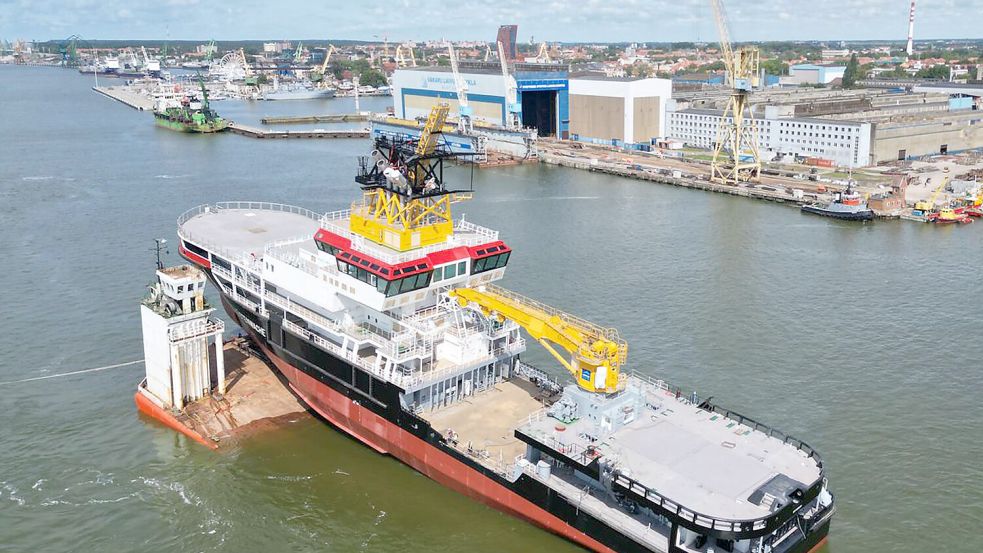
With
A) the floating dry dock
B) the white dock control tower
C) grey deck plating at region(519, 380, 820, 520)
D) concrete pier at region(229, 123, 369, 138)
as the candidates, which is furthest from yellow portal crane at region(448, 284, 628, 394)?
concrete pier at region(229, 123, 369, 138)

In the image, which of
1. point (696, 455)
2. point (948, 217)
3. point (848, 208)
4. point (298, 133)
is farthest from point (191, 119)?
point (696, 455)

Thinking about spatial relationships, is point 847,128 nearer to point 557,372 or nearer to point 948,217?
point 948,217

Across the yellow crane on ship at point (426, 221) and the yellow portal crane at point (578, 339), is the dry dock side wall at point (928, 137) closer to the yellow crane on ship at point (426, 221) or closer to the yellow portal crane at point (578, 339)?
the yellow crane on ship at point (426, 221)

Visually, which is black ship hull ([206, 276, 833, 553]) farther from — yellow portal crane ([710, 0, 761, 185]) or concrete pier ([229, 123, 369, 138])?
concrete pier ([229, 123, 369, 138])

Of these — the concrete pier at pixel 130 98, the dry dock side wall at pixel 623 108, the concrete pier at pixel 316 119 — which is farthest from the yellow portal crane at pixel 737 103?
the concrete pier at pixel 130 98

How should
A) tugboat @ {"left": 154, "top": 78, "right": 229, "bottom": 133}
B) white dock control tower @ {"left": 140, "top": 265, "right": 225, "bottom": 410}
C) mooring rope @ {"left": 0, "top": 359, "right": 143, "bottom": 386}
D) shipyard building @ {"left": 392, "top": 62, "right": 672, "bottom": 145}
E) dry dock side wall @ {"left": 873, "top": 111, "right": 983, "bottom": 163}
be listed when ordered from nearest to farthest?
white dock control tower @ {"left": 140, "top": 265, "right": 225, "bottom": 410}, mooring rope @ {"left": 0, "top": 359, "right": 143, "bottom": 386}, dry dock side wall @ {"left": 873, "top": 111, "right": 983, "bottom": 163}, shipyard building @ {"left": 392, "top": 62, "right": 672, "bottom": 145}, tugboat @ {"left": 154, "top": 78, "right": 229, "bottom": 133}

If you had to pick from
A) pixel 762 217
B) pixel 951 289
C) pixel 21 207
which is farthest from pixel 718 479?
pixel 21 207

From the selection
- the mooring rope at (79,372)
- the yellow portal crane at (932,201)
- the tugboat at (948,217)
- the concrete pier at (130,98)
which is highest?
the concrete pier at (130,98)

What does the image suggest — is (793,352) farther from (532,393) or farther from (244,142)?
(244,142)
